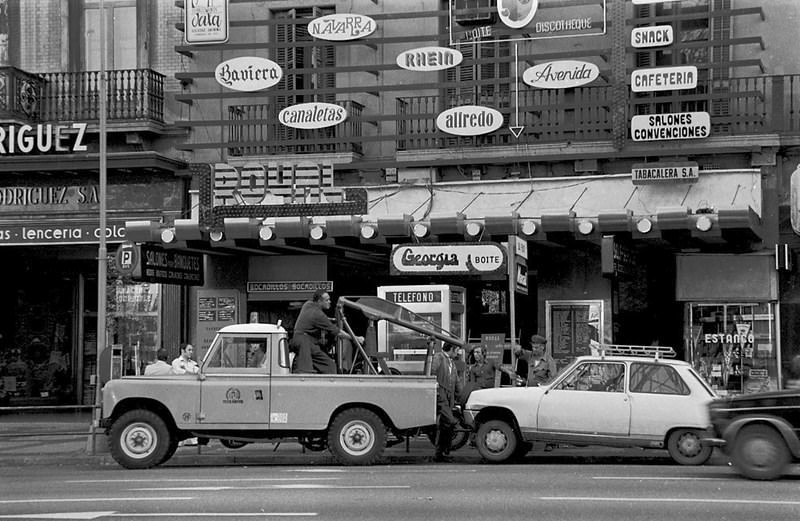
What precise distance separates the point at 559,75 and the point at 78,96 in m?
10.2

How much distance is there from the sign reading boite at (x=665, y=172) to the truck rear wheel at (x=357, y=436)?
8.06 meters

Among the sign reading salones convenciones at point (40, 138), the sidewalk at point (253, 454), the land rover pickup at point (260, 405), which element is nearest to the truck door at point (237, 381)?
the land rover pickup at point (260, 405)

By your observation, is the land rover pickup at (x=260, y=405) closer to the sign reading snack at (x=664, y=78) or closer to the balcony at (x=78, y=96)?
the sign reading snack at (x=664, y=78)

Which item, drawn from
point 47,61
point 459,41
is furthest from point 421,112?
point 47,61

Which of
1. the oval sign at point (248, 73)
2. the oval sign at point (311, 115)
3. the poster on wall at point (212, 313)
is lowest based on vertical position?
the poster on wall at point (212, 313)

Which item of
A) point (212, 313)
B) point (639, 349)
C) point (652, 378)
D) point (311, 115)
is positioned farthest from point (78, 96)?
point (652, 378)

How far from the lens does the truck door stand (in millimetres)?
17172

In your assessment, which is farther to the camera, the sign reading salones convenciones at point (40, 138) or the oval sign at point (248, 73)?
the sign reading salones convenciones at point (40, 138)

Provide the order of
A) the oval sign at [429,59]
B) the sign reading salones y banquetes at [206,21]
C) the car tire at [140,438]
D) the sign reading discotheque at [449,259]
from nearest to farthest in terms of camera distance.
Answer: the car tire at [140,438]
the sign reading discotheque at [449,259]
the oval sign at [429,59]
the sign reading salones y banquetes at [206,21]

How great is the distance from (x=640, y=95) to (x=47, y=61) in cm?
1284

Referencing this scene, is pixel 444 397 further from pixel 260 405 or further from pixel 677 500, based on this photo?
pixel 677 500

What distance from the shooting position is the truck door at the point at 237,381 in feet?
56.3

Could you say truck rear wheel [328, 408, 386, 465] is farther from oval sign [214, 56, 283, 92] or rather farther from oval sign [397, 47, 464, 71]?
oval sign [214, 56, 283, 92]

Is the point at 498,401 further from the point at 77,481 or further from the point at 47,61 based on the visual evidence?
the point at 47,61
